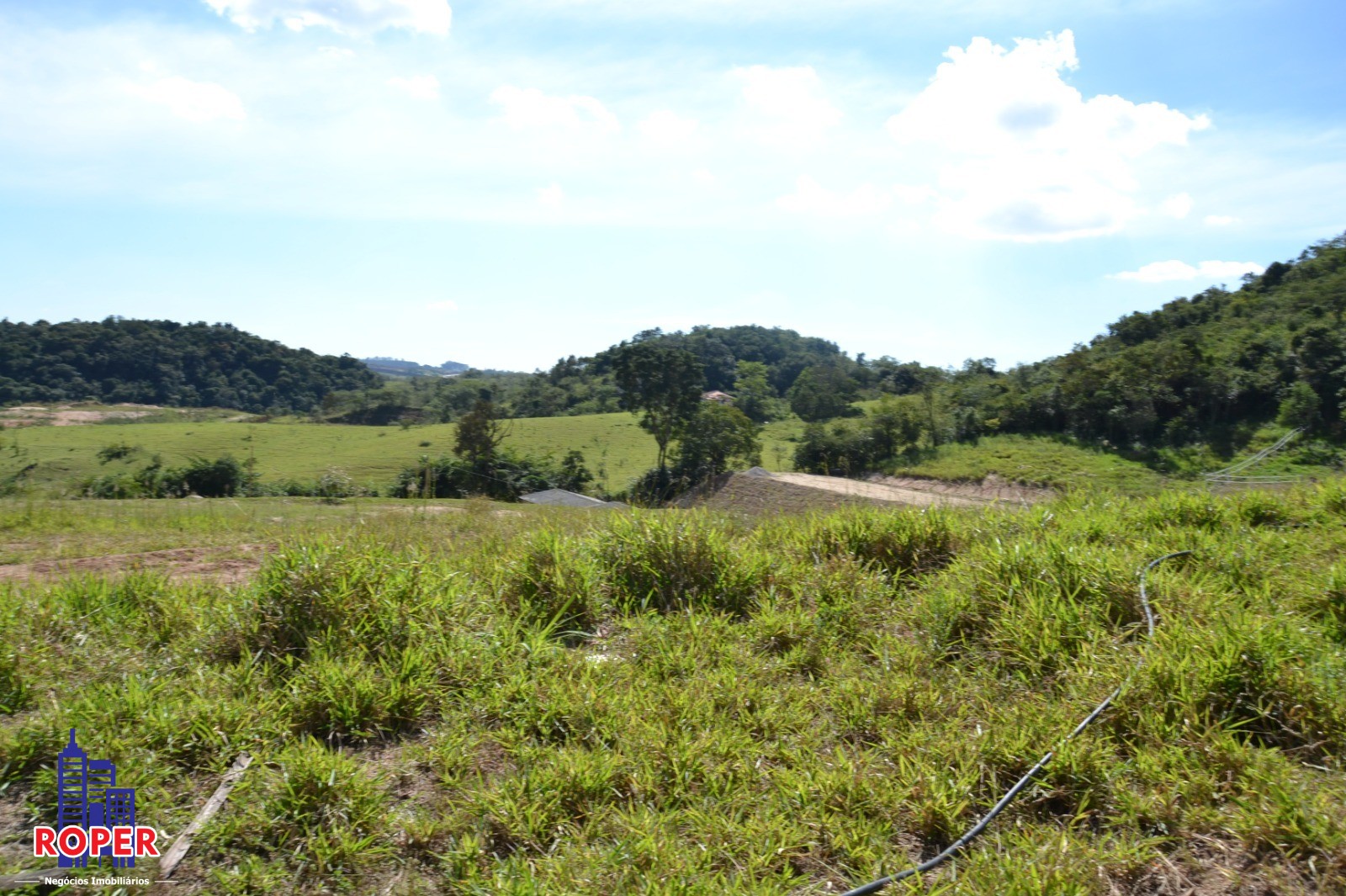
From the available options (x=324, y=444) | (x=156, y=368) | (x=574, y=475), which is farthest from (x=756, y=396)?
(x=156, y=368)

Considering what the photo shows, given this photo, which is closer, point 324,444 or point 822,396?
point 324,444

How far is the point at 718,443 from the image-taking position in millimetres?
35750

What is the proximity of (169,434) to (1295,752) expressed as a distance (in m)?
55.4

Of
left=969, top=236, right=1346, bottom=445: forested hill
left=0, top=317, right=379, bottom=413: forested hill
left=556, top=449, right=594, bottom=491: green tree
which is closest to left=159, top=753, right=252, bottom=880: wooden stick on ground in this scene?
left=556, top=449, right=594, bottom=491: green tree

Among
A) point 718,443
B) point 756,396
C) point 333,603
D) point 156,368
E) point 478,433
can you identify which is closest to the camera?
point 333,603

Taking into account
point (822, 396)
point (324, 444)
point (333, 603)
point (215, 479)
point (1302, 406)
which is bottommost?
point (324, 444)

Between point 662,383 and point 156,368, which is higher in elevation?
point 156,368

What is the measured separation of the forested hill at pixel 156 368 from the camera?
66500mm

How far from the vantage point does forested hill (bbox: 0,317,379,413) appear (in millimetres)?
66500

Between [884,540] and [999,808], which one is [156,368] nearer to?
[884,540]

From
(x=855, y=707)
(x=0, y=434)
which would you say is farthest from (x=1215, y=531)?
(x=0, y=434)

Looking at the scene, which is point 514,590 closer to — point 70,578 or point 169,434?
point 70,578

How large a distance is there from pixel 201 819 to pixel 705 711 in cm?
174

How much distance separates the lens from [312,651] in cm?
327
